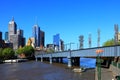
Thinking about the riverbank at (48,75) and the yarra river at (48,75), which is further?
the yarra river at (48,75)

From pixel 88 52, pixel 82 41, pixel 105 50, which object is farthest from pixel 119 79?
pixel 82 41

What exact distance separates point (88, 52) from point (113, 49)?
29.8m

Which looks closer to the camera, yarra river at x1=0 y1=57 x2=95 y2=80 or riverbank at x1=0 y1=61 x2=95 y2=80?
riverbank at x1=0 y1=61 x2=95 y2=80

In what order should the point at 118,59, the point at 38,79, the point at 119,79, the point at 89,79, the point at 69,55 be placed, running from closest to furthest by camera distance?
the point at 119,79 → the point at 89,79 → the point at 38,79 → the point at 118,59 → the point at 69,55

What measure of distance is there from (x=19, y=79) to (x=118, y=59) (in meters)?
31.0

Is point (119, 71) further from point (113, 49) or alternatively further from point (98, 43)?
point (98, 43)

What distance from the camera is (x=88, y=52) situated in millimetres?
124062

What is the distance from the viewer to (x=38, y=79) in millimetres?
92062

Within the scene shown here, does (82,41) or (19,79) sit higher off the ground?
(82,41)

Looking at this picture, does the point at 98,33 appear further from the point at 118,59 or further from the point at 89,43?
the point at 118,59

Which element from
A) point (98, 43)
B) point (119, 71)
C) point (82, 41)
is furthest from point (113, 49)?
point (82, 41)

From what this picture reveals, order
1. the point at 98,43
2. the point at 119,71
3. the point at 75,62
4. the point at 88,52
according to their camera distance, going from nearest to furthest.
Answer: the point at 119,71 → the point at 88,52 → the point at 98,43 → the point at 75,62

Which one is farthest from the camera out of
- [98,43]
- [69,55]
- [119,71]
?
[69,55]

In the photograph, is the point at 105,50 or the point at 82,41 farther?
the point at 82,41
